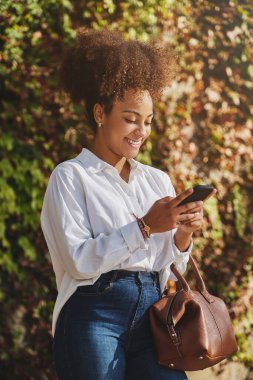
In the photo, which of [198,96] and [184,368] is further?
[198,96]

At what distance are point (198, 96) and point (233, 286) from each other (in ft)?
4.68

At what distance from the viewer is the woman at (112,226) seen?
2482 mm

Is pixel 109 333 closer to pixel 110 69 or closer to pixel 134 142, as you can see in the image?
pixel 134 142

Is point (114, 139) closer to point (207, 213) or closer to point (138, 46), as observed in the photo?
point (138, 46)

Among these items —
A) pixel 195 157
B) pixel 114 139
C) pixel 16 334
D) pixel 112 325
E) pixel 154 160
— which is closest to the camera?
pixel 112 325

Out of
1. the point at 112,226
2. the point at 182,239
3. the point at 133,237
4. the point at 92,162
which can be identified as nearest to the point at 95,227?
the point at 112,226

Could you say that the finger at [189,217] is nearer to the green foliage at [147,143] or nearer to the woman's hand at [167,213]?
the woman's hand at [167,213]

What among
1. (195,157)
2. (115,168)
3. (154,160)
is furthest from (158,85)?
(195,157)

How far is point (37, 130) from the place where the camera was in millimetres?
4758

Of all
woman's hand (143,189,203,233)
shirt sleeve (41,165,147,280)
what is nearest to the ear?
shirt sleeve (41,165,147,280)

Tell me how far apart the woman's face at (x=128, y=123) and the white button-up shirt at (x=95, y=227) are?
0.09 m

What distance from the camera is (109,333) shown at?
2.50 metres

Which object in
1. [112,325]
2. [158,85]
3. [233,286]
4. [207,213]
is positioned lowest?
[233,286]

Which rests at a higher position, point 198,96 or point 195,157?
point 198,96
